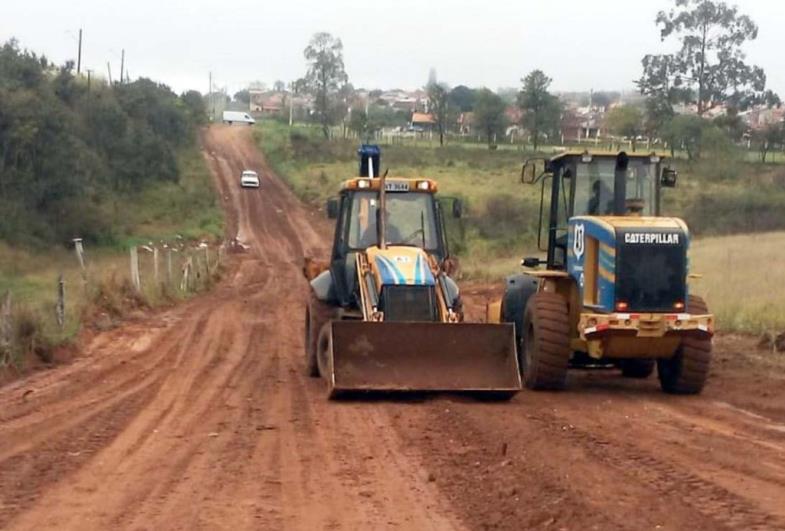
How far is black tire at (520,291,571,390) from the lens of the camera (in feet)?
46.4

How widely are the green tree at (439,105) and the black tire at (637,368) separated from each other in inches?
2832

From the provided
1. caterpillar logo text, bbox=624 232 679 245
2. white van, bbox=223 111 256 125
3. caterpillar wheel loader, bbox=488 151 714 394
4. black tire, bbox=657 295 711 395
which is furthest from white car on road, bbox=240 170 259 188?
caterpillar logo text, bbox=624 232 679 245

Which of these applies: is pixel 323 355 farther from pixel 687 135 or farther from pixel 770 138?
pixel 770 138

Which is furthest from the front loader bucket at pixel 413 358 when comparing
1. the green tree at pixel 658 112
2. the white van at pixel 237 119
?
the white van at pixel 237 119

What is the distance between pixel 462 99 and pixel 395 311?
96575 mm

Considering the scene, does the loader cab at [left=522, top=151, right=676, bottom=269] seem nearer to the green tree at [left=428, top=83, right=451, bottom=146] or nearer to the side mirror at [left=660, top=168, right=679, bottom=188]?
the side mirror at [left=660, top=168, right=679, bottom=188]

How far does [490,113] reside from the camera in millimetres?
83688

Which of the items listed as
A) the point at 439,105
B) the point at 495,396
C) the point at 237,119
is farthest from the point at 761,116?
the point at 495,396

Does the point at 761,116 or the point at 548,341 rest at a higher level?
the point at 761,116

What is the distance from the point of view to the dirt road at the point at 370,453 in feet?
26.9

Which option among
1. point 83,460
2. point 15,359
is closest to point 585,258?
point 83,460

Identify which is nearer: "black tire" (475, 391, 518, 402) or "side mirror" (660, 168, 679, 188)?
"black tire" (475, 391, 518, 402)

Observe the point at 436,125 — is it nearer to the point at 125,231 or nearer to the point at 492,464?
the point at 125,231

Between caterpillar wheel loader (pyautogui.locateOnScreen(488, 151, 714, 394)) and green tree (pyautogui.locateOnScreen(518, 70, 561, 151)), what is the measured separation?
56.8 metres
